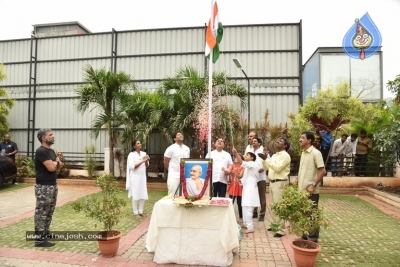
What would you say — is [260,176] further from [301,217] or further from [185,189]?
[185,189]

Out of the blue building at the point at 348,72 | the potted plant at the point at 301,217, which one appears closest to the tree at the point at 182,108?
the potted plant at the point at 301,217

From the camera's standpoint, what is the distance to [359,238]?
203 inches

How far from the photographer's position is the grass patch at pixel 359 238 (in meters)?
4.16

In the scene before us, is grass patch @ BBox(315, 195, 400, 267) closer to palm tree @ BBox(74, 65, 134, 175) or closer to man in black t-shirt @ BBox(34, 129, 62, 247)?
man in black t-shirt @ BBox(34, 129, 62, 247)

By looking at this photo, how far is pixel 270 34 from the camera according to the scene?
13062 mm

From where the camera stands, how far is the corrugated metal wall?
12.9 m

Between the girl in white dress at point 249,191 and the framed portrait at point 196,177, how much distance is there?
127cm

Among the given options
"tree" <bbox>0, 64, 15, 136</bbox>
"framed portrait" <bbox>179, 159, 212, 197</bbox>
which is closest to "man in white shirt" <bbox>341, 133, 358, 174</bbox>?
"framed portrait" <bbox>179, 159, 212, 197</bbox>

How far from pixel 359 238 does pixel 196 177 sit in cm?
328

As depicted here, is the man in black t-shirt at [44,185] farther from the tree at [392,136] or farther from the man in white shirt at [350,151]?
the man in white shirt at [350,151]

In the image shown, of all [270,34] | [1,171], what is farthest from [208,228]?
[270,34]

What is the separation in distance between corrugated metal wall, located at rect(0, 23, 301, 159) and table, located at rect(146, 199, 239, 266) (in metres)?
8.75

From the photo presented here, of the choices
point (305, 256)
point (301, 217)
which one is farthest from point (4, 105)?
point (305, 256)

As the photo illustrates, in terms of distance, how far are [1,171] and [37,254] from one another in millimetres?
6959
